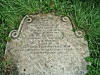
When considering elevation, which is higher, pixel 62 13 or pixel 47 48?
pixel 62 13

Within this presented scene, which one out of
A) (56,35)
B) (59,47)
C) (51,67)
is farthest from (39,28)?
(51,67)

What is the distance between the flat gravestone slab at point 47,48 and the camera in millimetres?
2707

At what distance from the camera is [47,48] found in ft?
9.25

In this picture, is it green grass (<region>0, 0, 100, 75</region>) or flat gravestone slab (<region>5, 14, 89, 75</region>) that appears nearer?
flat gravestone slab (<region>5, 14, 89, 75</region>)

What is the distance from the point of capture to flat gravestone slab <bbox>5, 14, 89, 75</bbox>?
2.71 m

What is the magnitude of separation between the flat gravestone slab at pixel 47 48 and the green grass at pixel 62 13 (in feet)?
0.58

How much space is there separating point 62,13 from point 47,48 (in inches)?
32.0

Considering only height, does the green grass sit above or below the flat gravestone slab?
above

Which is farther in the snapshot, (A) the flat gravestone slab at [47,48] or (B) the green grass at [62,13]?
(B) the green grass at [62,13]

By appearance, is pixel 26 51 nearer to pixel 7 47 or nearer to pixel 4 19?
pixel 7 47

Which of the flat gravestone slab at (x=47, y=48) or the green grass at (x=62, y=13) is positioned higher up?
the green grass at (x=62, y=13)

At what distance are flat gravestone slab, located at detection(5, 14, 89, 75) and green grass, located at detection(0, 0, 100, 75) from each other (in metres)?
0.18

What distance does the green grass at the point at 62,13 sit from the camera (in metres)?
3.01

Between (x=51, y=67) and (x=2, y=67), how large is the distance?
88cm
